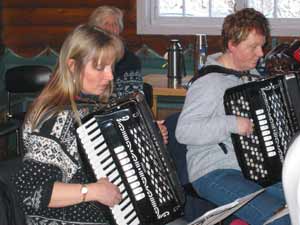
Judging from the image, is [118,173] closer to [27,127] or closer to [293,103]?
[27,127]

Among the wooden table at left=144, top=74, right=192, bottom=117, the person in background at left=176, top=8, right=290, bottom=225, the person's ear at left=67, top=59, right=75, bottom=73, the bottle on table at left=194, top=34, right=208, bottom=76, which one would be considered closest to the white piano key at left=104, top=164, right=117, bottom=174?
the person's ear at left=67, top=59, right=75, bottom=73

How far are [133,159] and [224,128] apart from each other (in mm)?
602

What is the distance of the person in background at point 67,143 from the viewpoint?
2.04m

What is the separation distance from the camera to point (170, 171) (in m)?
2.29

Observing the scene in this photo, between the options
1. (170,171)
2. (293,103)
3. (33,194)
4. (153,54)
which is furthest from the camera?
(153,54)

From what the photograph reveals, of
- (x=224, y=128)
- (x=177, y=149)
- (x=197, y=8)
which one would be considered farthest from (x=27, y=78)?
A: (x=224, y=128)

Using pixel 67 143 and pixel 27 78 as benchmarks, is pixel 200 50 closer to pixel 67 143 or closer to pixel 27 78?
pixel 27 78

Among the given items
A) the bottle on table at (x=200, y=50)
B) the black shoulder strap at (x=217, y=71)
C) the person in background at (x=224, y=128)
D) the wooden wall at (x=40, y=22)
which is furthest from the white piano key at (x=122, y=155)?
the wooden wall at (x=40, y=22)

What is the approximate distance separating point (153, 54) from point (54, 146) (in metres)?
3.34

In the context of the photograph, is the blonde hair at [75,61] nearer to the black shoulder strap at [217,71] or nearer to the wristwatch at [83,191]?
the wristwatch at [83,191]

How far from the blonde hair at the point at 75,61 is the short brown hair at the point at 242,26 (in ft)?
2.66

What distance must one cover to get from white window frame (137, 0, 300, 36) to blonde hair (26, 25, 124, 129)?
122 inches

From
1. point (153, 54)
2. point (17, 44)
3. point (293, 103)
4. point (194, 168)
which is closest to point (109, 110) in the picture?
point (194, 168)

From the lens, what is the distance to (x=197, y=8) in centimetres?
535
